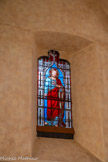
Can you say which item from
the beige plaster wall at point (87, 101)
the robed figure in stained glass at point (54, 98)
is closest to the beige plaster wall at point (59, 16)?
the beige plaster wall at point (87, 101)

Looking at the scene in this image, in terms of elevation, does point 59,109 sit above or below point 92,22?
below

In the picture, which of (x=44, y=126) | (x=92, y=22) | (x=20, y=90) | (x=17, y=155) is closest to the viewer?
(x=17, y=155)

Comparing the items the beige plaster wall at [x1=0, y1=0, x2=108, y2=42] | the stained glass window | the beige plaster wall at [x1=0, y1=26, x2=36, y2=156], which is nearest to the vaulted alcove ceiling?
the beige plaster wall at [x1=0, y1=0, x2=108, y2=42]

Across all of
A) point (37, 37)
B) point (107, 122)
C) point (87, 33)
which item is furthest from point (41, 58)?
point (107, 122)

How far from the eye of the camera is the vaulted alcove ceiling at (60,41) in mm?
8974

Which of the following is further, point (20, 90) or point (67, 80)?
point (67, 80)

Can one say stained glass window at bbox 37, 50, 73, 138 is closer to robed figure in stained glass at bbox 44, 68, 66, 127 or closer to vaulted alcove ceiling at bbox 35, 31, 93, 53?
robed figure in stained glass at bbox 44, 68, 66, 127

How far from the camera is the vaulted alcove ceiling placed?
29.4ft

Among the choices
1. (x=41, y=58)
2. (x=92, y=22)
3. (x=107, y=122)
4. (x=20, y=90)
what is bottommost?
(x=107, y=122)

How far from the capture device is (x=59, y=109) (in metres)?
9.13

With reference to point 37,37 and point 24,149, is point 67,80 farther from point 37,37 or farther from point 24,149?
point 24,149

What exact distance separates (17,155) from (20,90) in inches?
56.8

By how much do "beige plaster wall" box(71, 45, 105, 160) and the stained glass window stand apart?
183mm

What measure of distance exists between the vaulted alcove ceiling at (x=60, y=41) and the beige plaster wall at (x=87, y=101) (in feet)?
0.59
